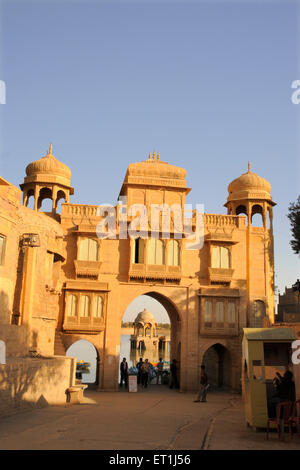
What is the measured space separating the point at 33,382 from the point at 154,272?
13.4m

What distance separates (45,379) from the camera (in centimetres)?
1702

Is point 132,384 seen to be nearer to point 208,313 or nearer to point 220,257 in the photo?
point 208,313

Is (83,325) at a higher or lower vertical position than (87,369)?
higher

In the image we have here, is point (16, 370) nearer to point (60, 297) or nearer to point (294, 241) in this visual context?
point (60, 297)

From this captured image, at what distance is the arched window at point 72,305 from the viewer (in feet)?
90.1

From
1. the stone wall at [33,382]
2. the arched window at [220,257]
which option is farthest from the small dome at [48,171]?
the stone wall at [33,382]

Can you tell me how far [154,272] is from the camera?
1112 inches

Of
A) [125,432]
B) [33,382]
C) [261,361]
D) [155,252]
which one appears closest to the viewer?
[125,432]

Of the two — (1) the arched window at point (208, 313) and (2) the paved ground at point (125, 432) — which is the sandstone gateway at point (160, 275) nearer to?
(1) the arched window at point (208, 313)

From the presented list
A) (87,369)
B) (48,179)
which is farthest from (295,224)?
(87,369)

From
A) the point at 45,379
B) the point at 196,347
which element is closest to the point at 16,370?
the point at 45,379

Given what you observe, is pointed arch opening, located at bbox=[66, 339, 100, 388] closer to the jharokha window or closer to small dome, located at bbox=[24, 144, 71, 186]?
the jharokha window

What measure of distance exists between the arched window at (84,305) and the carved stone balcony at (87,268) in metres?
1.34
